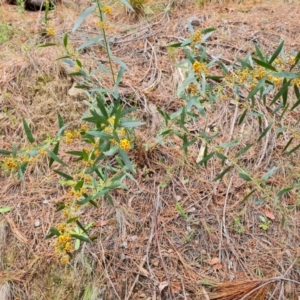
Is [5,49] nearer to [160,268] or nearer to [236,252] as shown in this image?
[160,268]

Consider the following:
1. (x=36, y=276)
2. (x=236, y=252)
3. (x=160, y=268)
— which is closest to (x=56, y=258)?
(x=36, y=276)

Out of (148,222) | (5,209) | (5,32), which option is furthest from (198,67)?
(5,32)

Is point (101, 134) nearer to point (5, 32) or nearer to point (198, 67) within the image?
point (198, 67)

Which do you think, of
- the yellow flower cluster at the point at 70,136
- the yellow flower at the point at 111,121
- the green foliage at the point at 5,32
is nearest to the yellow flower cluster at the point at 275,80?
the yellow flower at the point at 111,121

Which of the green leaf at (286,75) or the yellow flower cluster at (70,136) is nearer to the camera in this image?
the green leaf at (286,75)

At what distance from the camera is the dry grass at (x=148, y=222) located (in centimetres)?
157

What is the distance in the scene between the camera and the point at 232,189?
5.97 ft

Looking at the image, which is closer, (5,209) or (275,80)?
(275,80)

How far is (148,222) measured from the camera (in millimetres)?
1725

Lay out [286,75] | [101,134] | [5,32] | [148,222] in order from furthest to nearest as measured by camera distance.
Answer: [5,32], [148,222], [101,134], [286,75]

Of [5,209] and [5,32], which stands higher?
[5,32]

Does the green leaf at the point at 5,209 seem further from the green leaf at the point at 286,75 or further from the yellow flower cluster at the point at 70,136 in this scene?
the green leaf at the point at 286,75

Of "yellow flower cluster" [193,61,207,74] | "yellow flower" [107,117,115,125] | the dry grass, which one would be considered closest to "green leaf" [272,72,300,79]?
"yellow flower cluster" [193,61,207,74]

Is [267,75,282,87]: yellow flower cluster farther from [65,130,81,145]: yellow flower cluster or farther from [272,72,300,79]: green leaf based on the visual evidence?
[65,130,81,145]: yellow flower cluster
